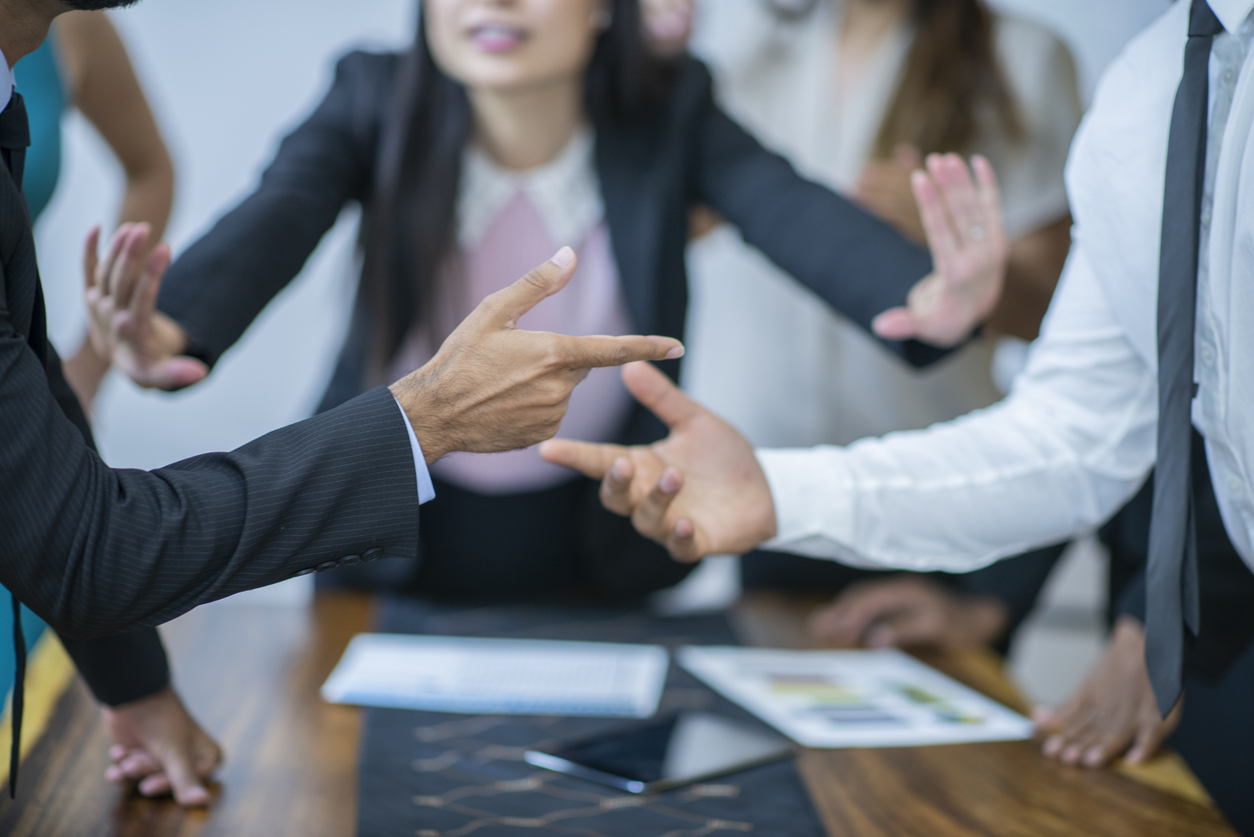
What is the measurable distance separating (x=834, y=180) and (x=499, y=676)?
120cm

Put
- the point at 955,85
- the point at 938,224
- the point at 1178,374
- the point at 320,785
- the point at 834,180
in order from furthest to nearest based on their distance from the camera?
the point at 834,180 → the point at 955,85 → the point at 938,224 → the point at 320,785 → the point at 1178,374

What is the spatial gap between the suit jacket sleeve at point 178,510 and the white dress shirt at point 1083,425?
44 cm

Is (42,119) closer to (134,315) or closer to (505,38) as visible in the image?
(134,315)

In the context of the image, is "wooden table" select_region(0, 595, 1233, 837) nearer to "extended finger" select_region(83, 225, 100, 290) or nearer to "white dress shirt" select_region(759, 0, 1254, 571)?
"white dress shirt" select_region(759, 0, 1254, 571)

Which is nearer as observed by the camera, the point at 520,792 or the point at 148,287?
the point at 520,792

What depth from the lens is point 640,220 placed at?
4.91 ft

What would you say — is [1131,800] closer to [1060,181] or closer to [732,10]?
[1060,181]

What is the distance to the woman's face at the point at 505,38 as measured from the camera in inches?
54.4

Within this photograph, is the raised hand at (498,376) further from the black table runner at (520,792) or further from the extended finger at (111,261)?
the extended finger at (111,261)

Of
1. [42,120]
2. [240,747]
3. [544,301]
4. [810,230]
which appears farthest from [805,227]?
[42,120]

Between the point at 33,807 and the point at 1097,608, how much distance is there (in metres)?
2.72

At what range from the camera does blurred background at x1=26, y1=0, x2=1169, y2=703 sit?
2516mm

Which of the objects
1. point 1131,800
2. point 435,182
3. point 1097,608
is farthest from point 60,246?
point 1097,608

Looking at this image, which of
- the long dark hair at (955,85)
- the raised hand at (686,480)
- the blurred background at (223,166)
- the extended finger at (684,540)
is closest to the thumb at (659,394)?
the raised hand at (686,480)
